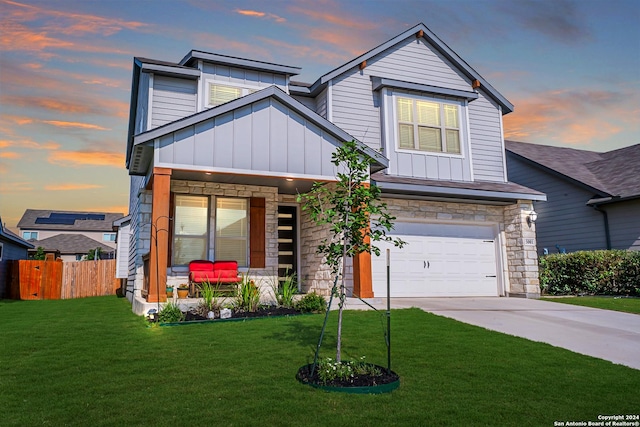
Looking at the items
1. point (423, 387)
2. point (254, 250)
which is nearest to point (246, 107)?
point (254, 250)

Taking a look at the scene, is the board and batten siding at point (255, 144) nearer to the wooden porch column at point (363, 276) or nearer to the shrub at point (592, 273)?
the wooden porch column at point (363, 276)

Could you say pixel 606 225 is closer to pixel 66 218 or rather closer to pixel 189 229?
pixel 189 229

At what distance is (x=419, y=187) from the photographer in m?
11.4

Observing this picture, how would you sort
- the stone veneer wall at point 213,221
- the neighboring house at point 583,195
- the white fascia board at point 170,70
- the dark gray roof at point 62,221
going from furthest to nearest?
the dark gray roof at point 62,221, the neighboring house at point 583,195, the white fascia board at point 170,70, the stone veneer wall at point 213,221

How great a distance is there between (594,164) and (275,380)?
1718 cm

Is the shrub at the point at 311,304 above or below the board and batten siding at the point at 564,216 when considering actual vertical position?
below

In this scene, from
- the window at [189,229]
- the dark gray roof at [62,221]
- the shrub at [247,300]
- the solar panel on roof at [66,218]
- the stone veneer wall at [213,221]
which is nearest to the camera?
the shrub at [247,300]

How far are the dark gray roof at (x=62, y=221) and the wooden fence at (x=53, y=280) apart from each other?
26.4m

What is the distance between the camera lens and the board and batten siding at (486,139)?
44.1 feet

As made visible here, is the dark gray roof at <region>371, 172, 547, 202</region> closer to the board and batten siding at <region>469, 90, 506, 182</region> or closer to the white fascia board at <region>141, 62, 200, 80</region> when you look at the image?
the board and batten siding at <region>469, 90, 506, 182</region>

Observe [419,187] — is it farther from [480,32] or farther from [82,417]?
[82,417]

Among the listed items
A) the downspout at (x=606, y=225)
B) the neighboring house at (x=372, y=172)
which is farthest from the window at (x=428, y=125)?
the downspout at (x=606, y=225)

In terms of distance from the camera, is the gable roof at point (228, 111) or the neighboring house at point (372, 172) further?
the neighboring house at point (372, 172)

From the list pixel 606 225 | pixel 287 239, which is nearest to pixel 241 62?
pixel 287 239
